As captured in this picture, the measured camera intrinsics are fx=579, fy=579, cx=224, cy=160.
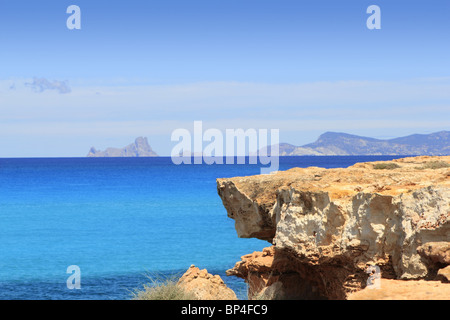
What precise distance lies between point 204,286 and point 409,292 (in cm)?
727

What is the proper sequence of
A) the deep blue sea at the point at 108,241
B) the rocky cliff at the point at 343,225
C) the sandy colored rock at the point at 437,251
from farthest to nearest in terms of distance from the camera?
the deep blue sea at the point at 108,241 < the rocky cliff at the point at 343,225 < the sandy colored rock at the point at 437,251

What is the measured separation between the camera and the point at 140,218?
53000mm

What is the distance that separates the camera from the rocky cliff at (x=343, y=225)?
980cm

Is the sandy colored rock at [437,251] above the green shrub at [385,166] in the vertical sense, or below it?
below

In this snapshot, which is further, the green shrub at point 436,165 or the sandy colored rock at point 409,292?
the green shrub at point 436,165

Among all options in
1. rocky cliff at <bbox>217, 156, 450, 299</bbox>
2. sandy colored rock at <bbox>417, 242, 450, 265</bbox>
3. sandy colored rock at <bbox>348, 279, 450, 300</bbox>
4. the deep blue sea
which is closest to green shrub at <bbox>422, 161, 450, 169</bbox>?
rocky cliff at <bbox>217, 156, 450, 299</bbox>

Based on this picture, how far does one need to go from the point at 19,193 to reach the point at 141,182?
24.0m

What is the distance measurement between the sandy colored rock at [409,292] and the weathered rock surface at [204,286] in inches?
237

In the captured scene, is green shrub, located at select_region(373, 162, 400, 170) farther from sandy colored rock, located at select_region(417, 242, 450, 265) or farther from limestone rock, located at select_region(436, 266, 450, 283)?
limestone rock, located at select_region(436, 266, 450, 283)

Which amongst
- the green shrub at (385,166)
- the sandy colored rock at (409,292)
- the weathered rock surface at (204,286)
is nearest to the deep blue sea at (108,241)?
the weathered rock surface at (204,286)

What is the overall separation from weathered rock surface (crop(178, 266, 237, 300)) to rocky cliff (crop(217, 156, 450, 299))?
956 mm

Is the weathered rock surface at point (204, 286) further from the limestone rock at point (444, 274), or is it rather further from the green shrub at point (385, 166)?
the limestone rock at point (444, 274)

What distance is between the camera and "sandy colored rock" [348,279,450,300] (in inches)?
307
